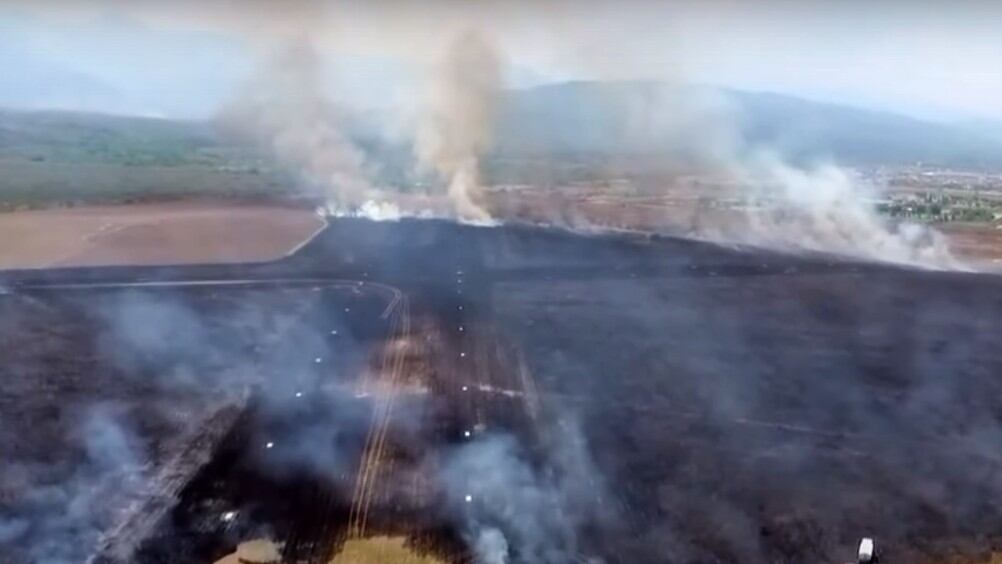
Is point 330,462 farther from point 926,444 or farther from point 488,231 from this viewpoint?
point 488,231

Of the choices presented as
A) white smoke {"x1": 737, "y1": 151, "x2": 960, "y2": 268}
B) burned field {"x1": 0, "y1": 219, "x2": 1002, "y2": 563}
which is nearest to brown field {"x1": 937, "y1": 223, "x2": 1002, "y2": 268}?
white smoke {"x1": 737, "y1": 151, "x2": 960, "y2": 268}

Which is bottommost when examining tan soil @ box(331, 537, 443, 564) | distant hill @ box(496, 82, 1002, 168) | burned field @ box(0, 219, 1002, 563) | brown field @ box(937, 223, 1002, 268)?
tan soil @ box(331, 537, 443, 564)

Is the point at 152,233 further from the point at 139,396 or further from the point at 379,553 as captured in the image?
the point at 379,553

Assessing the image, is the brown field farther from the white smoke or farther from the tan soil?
the tan soil

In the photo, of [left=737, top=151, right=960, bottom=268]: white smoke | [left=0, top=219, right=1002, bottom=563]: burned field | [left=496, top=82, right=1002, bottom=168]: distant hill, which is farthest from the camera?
[left=496, top=82, right=1002, bottom=168]: distant hill

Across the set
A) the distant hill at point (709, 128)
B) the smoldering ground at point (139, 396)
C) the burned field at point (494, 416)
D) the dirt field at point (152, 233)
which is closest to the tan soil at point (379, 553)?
the burned field at point (494, 416)

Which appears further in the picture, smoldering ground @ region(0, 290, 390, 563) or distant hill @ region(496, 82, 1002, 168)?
distant hill @ region(496, 82, 1002, 168)

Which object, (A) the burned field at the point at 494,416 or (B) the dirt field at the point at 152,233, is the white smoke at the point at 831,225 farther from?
(B) the dirt field at the point at 152,233
